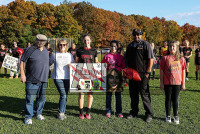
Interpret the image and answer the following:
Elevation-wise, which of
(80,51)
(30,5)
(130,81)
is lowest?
(130,81)

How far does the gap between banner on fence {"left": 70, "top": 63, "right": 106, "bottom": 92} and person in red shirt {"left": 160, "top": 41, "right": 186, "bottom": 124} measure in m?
1.51

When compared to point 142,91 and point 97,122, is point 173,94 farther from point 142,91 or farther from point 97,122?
point 97,122

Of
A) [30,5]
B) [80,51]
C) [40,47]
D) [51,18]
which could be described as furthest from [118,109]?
[30,5]

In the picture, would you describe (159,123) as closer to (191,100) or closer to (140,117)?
(140,117)

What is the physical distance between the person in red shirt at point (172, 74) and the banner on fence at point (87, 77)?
1509mm

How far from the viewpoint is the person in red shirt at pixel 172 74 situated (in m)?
4.82

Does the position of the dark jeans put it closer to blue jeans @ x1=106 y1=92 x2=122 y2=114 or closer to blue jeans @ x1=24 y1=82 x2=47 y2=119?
blue jeans @ x1=106 y1=92 x2=122 y2=114

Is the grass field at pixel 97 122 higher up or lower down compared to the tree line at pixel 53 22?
lower down

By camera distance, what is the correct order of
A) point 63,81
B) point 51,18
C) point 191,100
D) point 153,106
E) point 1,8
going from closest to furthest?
point 63,81
point 153,106
point 191,100
point 1,8
point 51,18

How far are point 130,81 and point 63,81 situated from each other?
5.66ft

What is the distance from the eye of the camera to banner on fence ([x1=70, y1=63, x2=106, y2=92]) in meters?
4.62

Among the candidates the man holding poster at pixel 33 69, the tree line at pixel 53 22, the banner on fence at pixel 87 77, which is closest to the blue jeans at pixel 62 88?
the man holding poster at pixel 33 69

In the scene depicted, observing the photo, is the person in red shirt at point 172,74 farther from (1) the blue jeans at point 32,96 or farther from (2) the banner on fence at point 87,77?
(1) the blue jeans at point 32,96

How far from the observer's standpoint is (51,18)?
172ft
